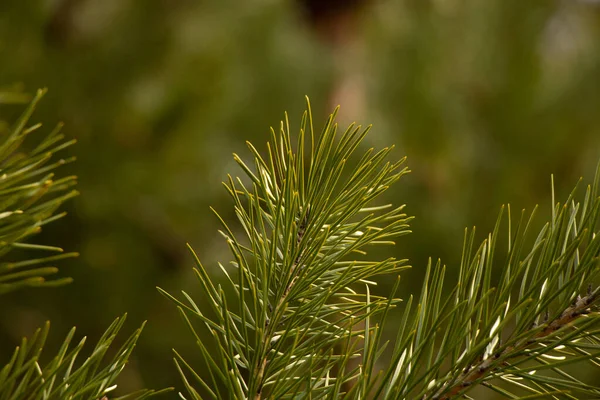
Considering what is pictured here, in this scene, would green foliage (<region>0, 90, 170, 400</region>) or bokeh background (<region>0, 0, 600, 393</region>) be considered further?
bokeh background (<region>0, 0, 600, 393</region>)

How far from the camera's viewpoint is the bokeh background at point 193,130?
39.8 inches

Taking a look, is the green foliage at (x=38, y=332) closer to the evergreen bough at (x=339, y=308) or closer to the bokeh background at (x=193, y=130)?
the evergreen bough at (x=339, y=308)

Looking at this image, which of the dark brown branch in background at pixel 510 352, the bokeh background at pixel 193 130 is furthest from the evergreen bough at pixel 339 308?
the bokeh background at pixel 193 130

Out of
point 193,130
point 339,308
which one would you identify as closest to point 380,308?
point 339,308

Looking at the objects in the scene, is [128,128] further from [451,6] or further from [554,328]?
[554,328]

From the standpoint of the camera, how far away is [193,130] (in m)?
1.09

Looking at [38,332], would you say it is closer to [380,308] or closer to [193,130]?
[380,308]

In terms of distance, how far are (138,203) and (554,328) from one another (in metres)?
0.98

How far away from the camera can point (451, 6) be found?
→ 145cm

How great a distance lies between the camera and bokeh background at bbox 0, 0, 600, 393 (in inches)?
39.8

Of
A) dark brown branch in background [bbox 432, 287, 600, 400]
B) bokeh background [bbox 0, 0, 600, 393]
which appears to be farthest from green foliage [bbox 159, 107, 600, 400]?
bokeh background [bbox 0, 0, 600, 393]

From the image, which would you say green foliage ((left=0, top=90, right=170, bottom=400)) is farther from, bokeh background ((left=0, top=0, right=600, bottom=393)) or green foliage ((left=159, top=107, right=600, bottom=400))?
bokeh background ((left=0, top=0, right=600, bottom=393))

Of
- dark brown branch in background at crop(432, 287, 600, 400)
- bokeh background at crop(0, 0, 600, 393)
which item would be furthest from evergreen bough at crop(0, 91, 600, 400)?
bokeh background at crop(0, 0, 600, 393)

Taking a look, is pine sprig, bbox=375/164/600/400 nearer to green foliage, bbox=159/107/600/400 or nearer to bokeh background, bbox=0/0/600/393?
green foliage, bbox=159/107/600/400
